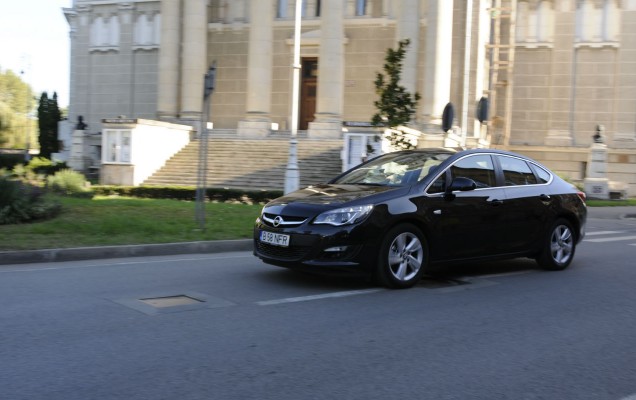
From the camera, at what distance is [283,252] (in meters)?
8.09

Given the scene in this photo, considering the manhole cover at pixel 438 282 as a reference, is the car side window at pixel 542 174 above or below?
above

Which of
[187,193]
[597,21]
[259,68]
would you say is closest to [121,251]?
[187,193]

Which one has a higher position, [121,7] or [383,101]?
[121,7]

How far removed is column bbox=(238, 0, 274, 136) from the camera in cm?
3350

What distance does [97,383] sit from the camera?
4.64 metres

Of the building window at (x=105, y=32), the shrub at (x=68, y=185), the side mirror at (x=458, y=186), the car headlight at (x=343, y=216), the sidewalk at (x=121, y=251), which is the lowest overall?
the sidewalk at (x=121, y=251)

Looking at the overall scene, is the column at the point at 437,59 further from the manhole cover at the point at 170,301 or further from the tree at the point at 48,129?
the manhole cover at the point at 170,301

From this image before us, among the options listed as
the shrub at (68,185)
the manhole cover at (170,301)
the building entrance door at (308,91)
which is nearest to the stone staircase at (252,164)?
the shrub at (68,185)

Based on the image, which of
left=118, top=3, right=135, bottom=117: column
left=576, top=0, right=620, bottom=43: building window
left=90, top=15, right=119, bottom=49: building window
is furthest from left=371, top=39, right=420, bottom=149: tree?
left=90, top=15, right=119, bottom=49: building window

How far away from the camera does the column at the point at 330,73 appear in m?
32.0

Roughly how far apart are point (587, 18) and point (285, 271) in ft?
118

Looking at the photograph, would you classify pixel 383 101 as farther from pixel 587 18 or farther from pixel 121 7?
pixel 121 7

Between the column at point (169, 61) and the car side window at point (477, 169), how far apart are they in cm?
2937

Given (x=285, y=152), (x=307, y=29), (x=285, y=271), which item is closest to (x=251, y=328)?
(x=285, y=271)
